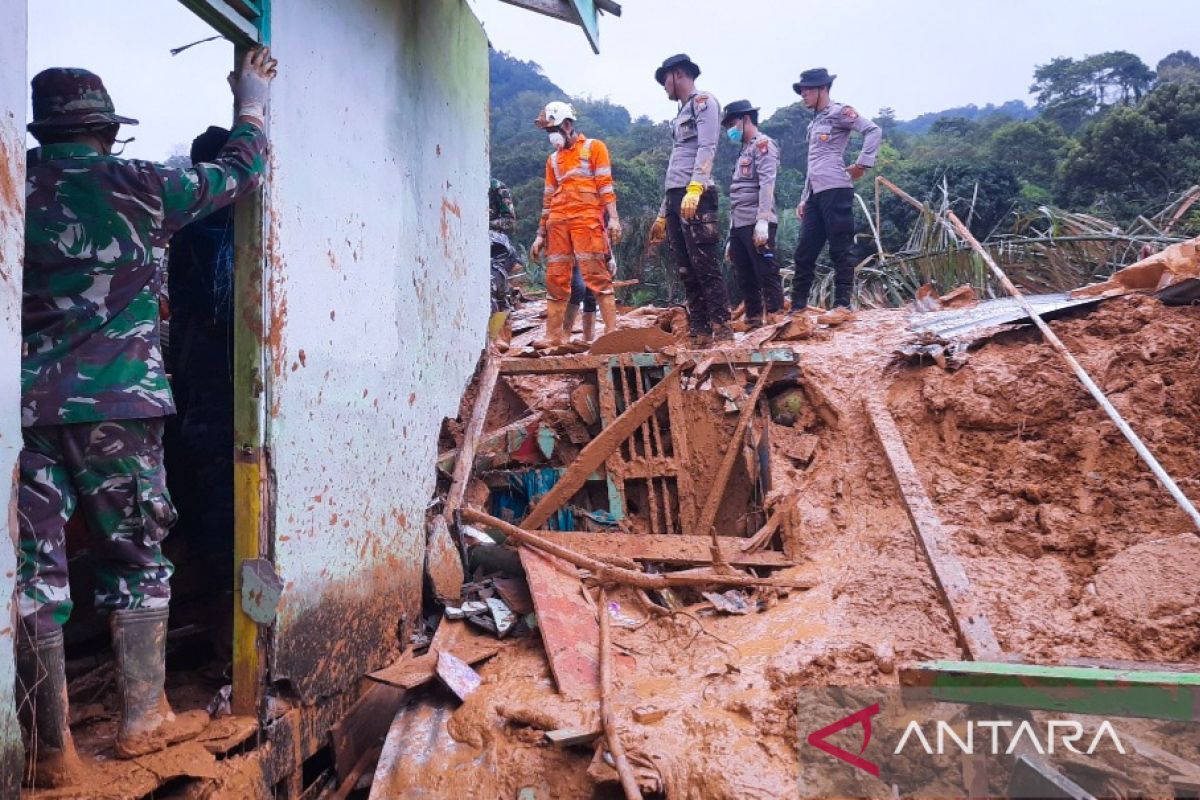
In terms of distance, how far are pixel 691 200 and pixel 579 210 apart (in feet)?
2.96

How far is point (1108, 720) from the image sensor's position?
238 centimetres

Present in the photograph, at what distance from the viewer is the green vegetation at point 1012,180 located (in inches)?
318

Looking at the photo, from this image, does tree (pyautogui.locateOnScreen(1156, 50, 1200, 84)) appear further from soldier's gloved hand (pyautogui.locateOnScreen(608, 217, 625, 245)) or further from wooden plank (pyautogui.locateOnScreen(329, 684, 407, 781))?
wooden plank (pyautogui.locateOnScreen(329, 684, 407, 781))

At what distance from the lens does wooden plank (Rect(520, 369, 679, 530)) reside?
472 centimetres

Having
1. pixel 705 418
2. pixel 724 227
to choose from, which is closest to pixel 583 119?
pixel 724 227

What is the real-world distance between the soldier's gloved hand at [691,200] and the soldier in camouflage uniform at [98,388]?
406cm

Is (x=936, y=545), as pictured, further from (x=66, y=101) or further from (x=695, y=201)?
(x=66, y=101)

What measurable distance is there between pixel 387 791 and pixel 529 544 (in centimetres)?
157

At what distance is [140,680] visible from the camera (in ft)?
8.07

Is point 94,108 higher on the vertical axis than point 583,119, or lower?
lower

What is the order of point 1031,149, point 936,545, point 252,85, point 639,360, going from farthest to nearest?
point 1031,149 → point 639,360 → point 936,545 → point 252,85

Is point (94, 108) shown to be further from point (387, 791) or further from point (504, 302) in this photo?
point (504, 302)

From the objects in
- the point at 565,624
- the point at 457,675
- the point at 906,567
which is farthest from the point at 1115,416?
the point at 457,675

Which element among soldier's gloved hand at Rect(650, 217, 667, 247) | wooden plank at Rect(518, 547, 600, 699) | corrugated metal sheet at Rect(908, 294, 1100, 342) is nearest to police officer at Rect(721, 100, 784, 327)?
soldier's gloved hand at Rect(650, 217, 667, 247)
